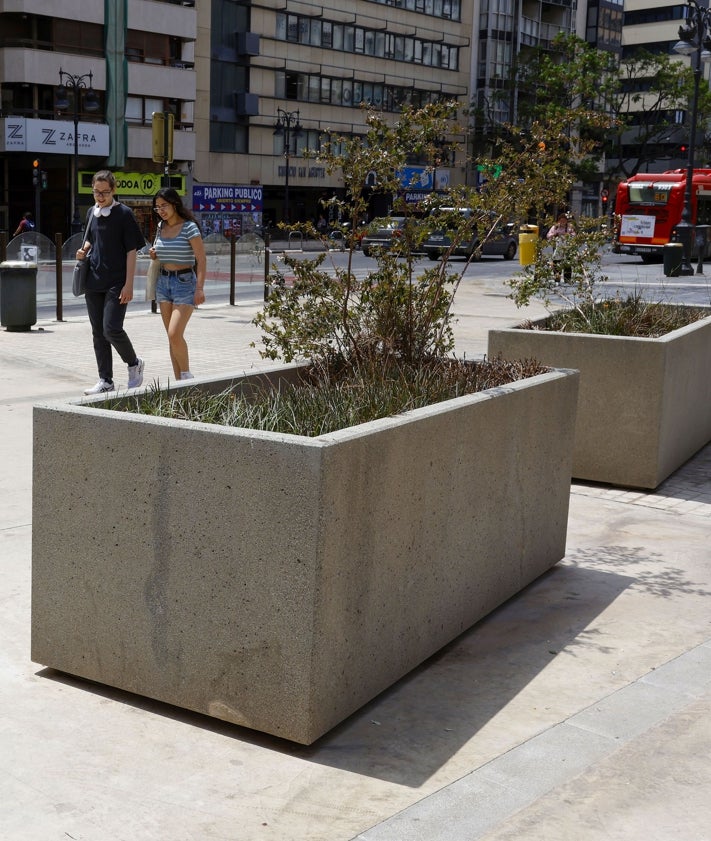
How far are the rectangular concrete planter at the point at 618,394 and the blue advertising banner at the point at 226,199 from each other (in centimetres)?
5241

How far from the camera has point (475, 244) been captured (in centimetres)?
703

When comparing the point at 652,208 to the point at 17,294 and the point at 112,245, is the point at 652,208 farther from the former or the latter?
the point at 112,245

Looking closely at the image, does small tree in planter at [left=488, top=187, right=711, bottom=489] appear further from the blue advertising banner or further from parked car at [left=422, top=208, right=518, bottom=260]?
the blue advertising banner

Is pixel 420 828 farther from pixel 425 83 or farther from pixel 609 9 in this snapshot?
pixel 609 9

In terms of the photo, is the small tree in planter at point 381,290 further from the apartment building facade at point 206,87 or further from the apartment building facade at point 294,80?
the apartment building facade at point 294,80

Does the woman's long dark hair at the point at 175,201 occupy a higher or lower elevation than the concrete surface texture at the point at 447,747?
higher

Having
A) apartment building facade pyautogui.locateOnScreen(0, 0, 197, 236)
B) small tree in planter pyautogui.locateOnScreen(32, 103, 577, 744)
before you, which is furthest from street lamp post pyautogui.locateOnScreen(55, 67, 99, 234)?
small tree in planter pyautogui.locateOnScreen(32, 103, 577, 744)

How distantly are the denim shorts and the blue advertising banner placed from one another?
50.2 m

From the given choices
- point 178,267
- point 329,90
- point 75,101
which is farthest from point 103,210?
point 329,90

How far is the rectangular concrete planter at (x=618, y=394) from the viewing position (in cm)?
753

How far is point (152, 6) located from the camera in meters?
57.2

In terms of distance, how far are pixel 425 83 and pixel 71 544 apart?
252 ft

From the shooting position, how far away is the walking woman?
9.30 metres

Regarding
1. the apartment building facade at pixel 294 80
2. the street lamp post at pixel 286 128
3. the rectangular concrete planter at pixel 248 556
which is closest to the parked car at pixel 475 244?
the rectangular concrete planter at pixel 248 556
